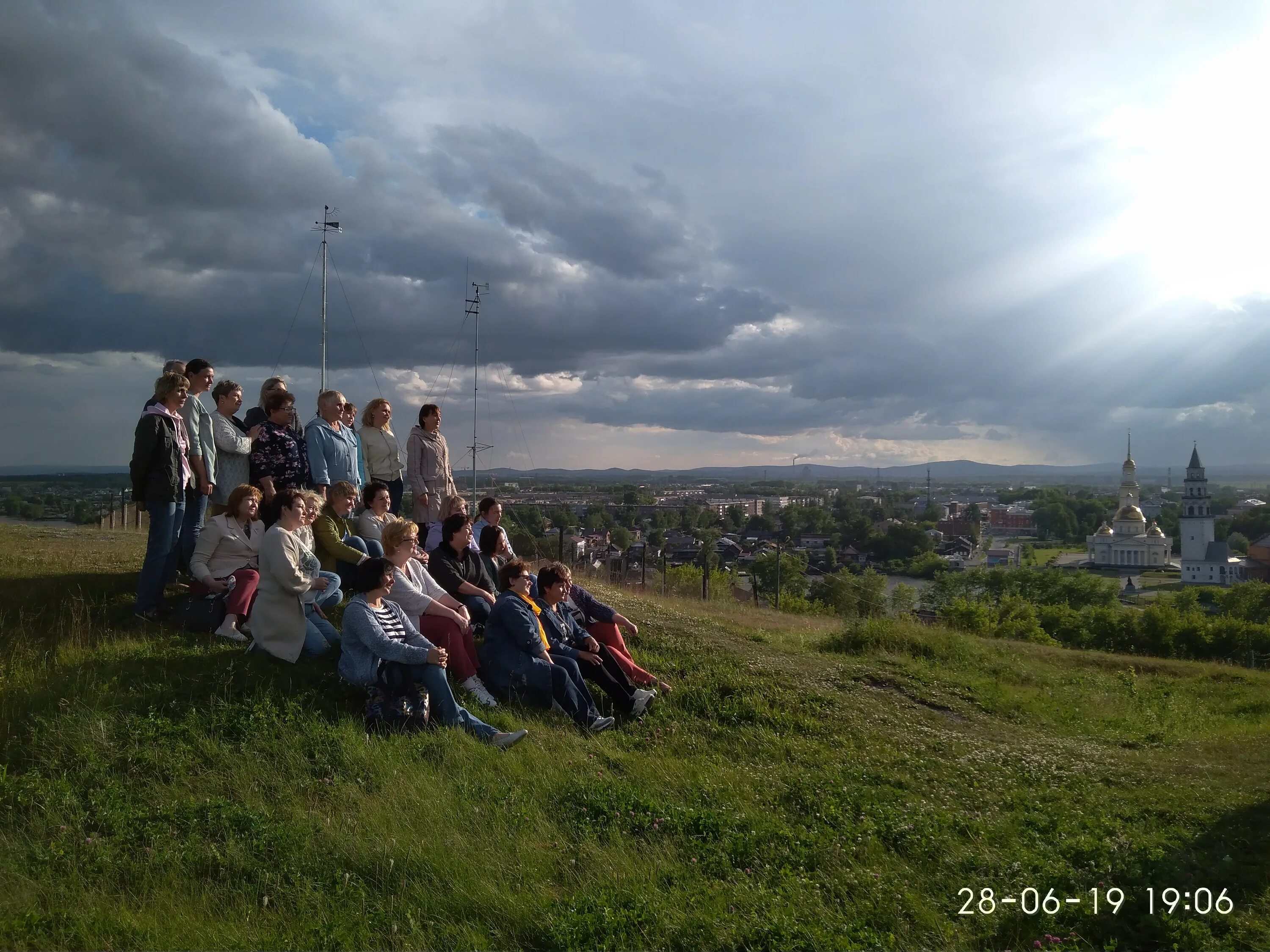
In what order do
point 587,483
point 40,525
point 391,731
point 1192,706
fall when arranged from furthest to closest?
point 587,483 → point 40,525 → point 1192,706 → point 391,731

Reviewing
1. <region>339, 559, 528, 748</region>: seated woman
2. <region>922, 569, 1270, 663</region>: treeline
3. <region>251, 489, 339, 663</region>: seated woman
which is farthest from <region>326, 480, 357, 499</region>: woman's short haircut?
<region>922, 569, 1270, 663</region>: treeline

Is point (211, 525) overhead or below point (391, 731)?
overhead

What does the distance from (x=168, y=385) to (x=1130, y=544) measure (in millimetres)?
84326

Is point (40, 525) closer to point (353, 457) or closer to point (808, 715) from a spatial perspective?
point (353, 457)

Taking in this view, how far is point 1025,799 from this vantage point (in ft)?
21.6

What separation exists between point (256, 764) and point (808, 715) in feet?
17.6

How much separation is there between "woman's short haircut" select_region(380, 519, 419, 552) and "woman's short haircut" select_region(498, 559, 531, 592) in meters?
0.87

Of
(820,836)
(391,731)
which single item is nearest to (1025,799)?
(820,836)

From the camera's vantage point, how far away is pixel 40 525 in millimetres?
19734

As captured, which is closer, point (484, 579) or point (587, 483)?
point (484, 579)

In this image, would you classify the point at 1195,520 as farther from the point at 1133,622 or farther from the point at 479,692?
the point at 479,692

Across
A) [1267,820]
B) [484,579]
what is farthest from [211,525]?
[1267,820]

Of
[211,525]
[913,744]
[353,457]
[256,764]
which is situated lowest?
[913,744]

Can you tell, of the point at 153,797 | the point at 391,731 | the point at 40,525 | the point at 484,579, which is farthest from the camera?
the point at 40,525
